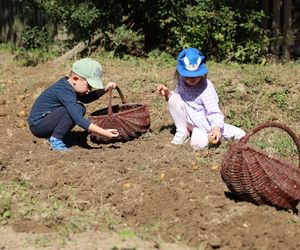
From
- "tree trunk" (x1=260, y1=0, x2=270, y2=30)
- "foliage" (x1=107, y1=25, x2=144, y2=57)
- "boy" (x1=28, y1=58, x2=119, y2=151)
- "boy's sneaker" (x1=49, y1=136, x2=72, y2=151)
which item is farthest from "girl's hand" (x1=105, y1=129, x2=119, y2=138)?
"tree trunk" (x1=260, y1=0, x2=270, y2=30)

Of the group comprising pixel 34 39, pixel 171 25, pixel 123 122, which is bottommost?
pixel 34 39

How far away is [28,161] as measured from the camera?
5.54m

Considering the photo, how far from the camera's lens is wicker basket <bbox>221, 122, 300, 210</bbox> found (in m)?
4.23

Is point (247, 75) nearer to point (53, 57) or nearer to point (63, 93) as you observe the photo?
point (63, 93)

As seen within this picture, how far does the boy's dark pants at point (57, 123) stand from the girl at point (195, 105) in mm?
912

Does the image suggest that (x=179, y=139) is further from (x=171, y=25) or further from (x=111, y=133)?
(x=171, y=25)

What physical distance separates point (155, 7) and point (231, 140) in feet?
14.9

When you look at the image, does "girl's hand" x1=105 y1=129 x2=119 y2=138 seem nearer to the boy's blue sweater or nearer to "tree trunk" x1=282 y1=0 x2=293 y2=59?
the boy's blue sweater

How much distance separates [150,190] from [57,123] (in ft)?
5.46

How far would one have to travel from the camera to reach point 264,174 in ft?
13.9

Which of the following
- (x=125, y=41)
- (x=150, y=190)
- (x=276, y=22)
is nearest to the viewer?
(x=150, y=190)

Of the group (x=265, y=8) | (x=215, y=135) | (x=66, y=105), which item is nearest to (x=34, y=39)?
(x=265, y=8)

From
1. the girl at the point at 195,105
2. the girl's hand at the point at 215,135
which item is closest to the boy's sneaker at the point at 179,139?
the girl at the point at 195,105

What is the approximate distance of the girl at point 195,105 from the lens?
19.0 feet
